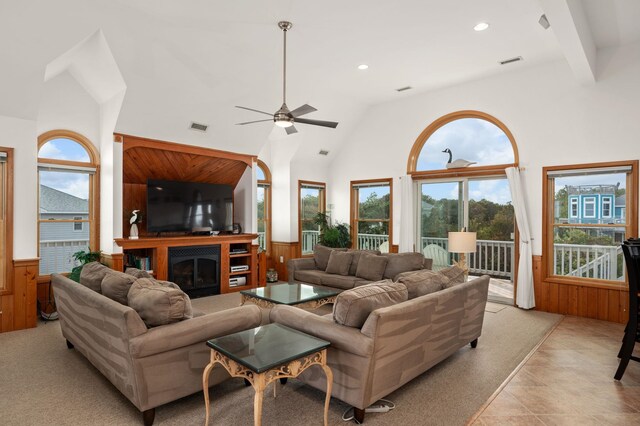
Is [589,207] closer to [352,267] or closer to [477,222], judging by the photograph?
[477,222]

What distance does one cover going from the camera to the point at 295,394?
2.80 meters

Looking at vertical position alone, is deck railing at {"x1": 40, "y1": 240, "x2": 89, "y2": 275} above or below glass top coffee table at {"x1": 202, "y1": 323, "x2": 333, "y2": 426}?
above

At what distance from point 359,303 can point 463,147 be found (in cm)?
469

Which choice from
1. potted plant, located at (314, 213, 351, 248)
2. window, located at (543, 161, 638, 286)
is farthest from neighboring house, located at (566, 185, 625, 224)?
potted plant, located at (314, 213, 351, 248)

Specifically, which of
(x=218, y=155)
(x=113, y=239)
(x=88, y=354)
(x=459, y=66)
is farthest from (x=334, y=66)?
(x=88, y=354)

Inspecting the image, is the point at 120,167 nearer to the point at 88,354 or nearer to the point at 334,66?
the point at 88,354

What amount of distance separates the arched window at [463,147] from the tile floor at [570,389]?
2.87m

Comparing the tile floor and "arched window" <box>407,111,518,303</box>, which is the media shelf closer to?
"arched window" <box>407,111,518,303</box>

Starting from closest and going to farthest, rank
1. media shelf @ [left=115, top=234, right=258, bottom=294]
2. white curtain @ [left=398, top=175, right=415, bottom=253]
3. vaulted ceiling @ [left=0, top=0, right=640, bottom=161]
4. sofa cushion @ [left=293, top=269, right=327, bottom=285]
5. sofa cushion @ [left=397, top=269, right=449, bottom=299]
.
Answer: sofa cushion @ [left=397, top=269, right=449, bottom=299], vaulted ceiling @ [left=0, top=0, right=640, bottom=161], media shelf @ [left=115, top=234, right=258, bottom=294], sofa cushion @ [left=293, top=269, right=327, bottom=285], white curtain @ [left=398, top=175, right=415, bottom=253]

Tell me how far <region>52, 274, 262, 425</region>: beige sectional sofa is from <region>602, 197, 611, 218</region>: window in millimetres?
4840

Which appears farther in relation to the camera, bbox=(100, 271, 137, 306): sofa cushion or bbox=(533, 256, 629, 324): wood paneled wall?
bbox=(533, 256, 629, 324): wood paneled wall

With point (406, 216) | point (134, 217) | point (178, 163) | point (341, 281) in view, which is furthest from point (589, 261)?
point (134, 217)

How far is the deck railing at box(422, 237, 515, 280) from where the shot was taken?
243 inches

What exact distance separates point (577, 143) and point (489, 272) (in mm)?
2513
